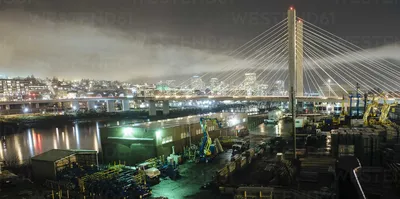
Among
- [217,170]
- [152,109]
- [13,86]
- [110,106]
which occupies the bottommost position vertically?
[152,109]

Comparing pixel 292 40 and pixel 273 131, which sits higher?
pixel 292 40

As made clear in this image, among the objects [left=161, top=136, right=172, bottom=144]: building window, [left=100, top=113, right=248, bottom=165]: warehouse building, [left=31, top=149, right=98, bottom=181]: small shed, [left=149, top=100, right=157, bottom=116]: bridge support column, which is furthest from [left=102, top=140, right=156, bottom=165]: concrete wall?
[left=149, top=100, right=157, bottom=116]: bridge support column

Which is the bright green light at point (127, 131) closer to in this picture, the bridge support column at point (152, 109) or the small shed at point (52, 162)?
the small shed at point (52, 162)

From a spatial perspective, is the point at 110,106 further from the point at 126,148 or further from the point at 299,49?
the point at 126,148

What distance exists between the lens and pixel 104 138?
18141 mm

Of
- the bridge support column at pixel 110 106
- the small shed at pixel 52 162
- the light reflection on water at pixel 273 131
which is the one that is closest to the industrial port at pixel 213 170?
the small shed at pixel 52 162

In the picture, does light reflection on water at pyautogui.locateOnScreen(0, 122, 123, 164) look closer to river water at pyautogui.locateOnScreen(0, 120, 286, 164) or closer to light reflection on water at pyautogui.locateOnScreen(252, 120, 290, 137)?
river water at pyautogui.locateOnScreen(0, 120, 286, 164)

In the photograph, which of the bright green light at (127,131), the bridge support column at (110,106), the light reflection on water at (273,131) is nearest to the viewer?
the bright green light at (127,131)

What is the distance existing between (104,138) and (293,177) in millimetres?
13133

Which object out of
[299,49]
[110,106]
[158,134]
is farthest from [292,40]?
[110,106]

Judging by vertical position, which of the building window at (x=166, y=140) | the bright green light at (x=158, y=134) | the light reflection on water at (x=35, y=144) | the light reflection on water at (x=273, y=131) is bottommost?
A: the light reflection on water at (x=35, y=144)

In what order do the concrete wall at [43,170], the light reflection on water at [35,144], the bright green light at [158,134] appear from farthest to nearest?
the light reflection on water at [35,144] → the bright green light at [158,134] → the concrete wall at [43,170]

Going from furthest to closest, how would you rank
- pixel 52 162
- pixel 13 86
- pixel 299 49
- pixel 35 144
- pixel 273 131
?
pixel 13 86
pixel 299 49
pixel 35 144
pixel 273 131
pixel 52 162

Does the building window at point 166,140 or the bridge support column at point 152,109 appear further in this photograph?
A: the bridge support column at point 152,109
